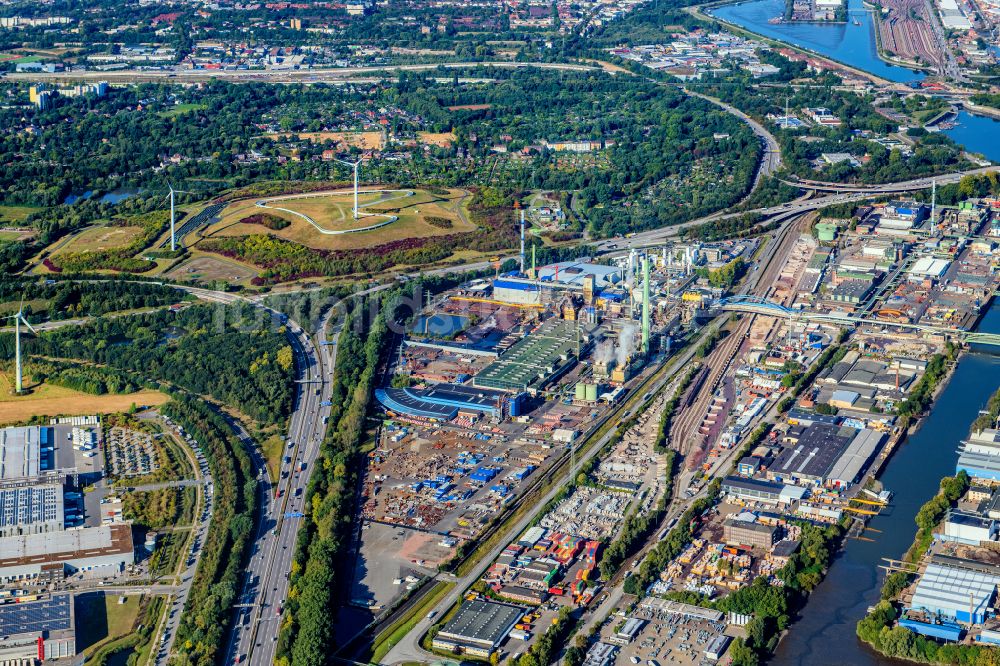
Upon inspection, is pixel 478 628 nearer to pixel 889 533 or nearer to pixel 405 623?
pixel 405 623

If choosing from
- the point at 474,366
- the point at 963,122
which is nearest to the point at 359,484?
the point at 474,366

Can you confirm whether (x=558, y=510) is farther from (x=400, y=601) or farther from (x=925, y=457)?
(x=925, y=457)

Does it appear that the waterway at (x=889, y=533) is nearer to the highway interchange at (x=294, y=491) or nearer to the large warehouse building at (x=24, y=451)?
the highway interchange at (x=294, y=491)

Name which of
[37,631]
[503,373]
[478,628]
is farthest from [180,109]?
[478,628]

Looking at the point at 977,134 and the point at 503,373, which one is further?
the point at 977,134

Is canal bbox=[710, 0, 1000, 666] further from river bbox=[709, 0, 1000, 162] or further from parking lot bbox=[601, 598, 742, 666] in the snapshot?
river bbox=[709, 0, 1000, 162]

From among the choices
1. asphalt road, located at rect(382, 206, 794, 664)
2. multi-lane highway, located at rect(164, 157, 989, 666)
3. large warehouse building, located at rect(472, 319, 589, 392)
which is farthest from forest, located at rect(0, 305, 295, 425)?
asphalt road, located at rect(382, 206, 794, 664)
